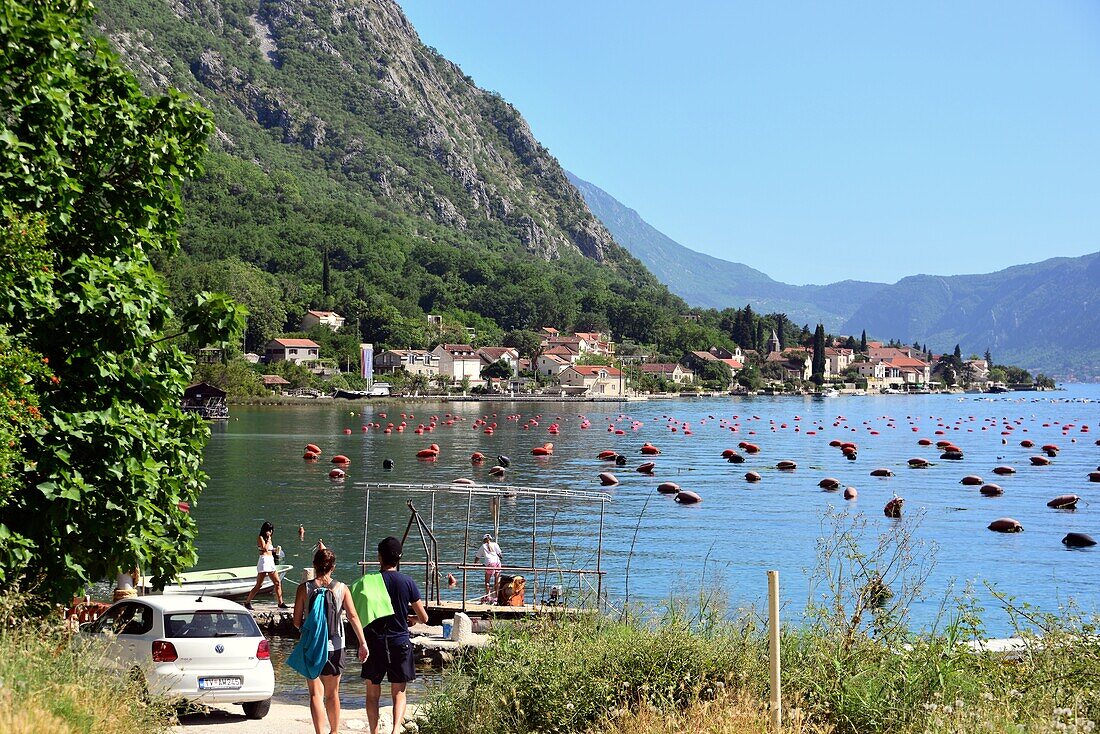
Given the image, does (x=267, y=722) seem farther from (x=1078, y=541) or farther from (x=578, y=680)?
(x=1078, y=541)

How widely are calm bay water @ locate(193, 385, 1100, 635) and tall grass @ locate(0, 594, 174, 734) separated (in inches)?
423

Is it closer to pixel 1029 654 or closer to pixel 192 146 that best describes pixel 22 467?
pixel 192 146

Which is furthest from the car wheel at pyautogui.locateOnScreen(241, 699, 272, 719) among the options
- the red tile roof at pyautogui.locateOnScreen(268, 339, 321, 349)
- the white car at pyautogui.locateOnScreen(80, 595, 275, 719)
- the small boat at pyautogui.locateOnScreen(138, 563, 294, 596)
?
the red tile roof at pyautogui.locateOnScreen(268, 339, 321, 349)

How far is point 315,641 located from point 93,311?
16.1ft

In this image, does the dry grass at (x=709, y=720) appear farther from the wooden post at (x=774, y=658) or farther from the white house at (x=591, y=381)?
the white house at (x=591, y=381)

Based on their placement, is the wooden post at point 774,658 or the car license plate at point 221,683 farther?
the car license plate at point 221,683

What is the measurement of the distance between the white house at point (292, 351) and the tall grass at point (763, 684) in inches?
6135

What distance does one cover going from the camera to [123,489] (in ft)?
42.0

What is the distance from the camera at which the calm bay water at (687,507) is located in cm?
3294

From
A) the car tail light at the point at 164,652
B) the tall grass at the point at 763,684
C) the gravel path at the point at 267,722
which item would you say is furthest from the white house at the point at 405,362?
the tall grass at the point at 763,684

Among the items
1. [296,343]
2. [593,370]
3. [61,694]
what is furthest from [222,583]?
[593,370]

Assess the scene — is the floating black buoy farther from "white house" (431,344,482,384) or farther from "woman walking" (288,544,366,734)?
"white house" (431,344,482,384)

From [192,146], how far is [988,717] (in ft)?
39.3

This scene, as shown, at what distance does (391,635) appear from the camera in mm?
10969
